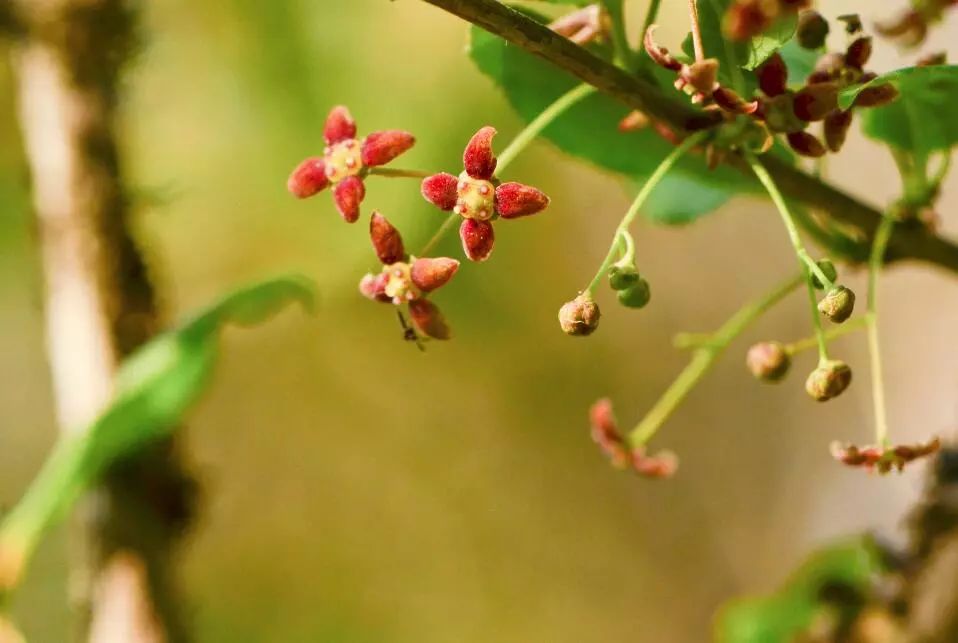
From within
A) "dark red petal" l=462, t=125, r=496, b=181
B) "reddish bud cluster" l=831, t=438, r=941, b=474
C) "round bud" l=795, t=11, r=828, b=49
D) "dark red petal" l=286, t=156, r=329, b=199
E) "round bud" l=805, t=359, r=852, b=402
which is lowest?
"reddish bud cluster" l=831, t=438, r=941, b=474

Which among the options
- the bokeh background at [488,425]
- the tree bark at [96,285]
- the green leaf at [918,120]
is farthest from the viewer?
the bokeh background at [488,425]

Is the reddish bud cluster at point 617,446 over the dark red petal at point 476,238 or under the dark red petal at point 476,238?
under

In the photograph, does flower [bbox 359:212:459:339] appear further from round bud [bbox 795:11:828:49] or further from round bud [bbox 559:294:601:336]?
round bud [bbox 795:11:828:49]

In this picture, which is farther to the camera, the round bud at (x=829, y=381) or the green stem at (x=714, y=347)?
the green stem at (x=714, y=347)

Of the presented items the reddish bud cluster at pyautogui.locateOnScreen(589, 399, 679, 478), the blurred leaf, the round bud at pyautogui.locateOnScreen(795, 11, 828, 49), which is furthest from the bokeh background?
the round bud at pyautogui.locateOnScreen(795, 11, 828, 49)

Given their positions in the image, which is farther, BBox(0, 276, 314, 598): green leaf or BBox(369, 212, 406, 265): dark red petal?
BBox(0, 276, 314, 598): green leaf

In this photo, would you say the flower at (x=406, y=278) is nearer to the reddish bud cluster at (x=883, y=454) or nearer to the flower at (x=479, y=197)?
the flower at (x=479, y=197)

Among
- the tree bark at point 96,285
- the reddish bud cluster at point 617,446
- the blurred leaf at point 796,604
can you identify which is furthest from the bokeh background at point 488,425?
the reddish bud cluster at point 617,446
